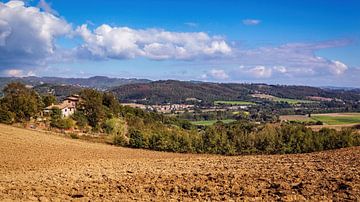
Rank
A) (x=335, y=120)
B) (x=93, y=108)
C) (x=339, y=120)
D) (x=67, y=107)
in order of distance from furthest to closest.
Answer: (x=335, y=120) < (x=339, y=120) < (x=67, y=107) < (x=93, y=108)

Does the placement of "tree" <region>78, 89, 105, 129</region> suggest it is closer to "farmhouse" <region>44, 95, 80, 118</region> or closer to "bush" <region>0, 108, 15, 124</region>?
"farmhouse" <region>44, 95, 80, 118</region>

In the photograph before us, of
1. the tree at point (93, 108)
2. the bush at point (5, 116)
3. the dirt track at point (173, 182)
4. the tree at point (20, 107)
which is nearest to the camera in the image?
the dirt track at point (173, 182)

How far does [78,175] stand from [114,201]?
10.4 meters

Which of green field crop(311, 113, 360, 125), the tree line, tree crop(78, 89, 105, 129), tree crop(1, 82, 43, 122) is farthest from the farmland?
tree crop(1, 82, 43, 122)

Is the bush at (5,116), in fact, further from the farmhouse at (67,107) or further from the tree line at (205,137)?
the farmhouse at (67,107)

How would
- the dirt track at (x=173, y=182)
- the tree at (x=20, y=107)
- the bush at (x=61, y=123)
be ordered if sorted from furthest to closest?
the bush at (x=61, y=123)
the tree at (x=20, y=107)
the dirt track at (x=173, y=182)

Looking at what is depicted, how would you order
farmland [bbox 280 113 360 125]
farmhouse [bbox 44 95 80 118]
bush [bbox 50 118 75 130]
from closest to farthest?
bush [bbox 50 118 75 130] → farmhouse [bbox 44 95 80 118] → farmland [bbox 280 113 360 125]

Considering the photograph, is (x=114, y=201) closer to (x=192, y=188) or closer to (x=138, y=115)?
(x=192, y=188)

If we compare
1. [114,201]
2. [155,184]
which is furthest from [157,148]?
[114,201]

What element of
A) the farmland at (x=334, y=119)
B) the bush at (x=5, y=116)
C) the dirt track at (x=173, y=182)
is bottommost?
the farmland at (x=334, y=119)

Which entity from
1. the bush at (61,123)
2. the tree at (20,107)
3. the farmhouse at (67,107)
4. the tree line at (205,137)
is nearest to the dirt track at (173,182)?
the tree line at (205,137)

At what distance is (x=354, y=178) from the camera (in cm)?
2241

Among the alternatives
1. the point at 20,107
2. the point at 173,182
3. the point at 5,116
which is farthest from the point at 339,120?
the point at 173,182

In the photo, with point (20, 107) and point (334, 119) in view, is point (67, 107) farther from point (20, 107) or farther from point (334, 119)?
point (334, 119)
